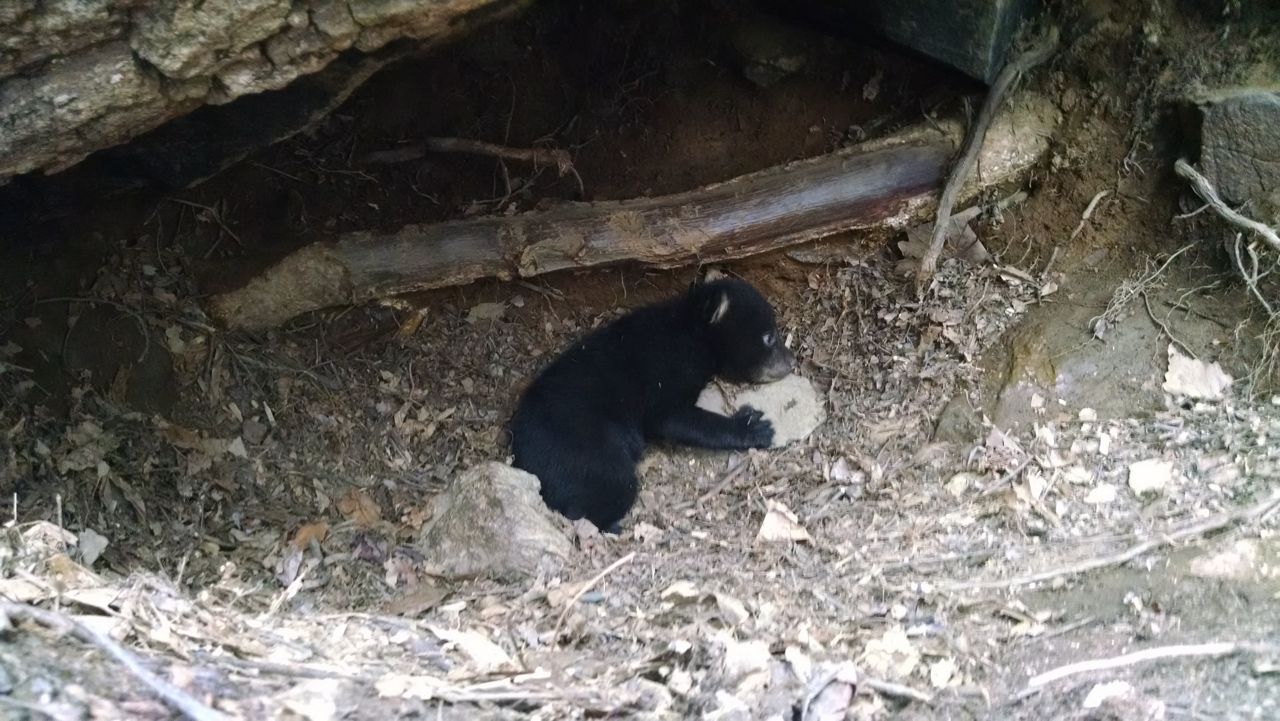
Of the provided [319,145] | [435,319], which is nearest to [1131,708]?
[435,319]

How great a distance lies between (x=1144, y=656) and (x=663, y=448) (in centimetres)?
331

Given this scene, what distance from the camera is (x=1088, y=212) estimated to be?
16.8ft

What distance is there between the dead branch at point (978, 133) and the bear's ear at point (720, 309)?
1147 millimetres

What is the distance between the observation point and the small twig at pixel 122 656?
2295 mm

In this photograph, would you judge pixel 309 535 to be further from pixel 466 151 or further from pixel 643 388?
pixel 466 151

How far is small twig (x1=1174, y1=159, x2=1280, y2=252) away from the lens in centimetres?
443

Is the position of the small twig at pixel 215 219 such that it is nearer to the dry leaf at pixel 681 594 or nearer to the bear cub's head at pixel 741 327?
the bear cub's head at pixel 741 327

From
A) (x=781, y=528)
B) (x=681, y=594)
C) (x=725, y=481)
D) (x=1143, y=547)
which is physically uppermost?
(x=1143, y=547)

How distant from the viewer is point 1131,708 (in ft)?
9.06

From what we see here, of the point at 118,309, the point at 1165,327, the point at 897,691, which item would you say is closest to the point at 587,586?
the point at 897,691

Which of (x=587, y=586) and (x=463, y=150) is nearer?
(x=587, y=586)

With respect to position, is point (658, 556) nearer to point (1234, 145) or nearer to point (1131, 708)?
point (1131, 708)

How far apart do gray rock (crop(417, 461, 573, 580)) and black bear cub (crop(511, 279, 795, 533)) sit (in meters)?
0.39

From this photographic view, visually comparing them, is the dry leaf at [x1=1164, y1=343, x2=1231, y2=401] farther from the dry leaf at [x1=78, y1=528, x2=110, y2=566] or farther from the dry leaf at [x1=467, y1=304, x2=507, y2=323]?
the dry leaf at [x1=78, y1=528, x2=110, y2=566]
